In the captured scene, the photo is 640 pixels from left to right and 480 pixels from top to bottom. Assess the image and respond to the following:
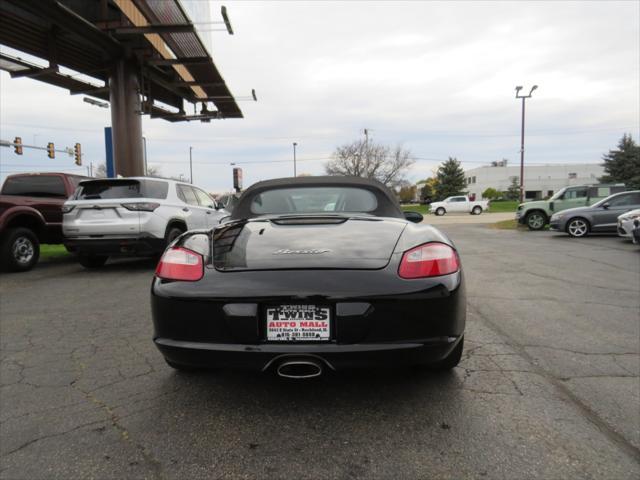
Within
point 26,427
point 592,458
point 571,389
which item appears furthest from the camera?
point 571,389

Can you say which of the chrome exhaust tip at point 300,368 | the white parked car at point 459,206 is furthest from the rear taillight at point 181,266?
the white parked car at point 459,206

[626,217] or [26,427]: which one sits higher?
[626,217]

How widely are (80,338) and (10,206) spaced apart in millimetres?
5056

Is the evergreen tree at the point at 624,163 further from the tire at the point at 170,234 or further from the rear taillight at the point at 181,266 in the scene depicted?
the rear taillight at the point at 181,266

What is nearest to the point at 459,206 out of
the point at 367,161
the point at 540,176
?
the point at 367,161

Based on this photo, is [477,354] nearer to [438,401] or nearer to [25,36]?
[438,401]

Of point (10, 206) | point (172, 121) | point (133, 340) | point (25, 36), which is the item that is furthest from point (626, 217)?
point (172, 121)

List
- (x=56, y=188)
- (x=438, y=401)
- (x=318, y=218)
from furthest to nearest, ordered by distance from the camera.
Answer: (x=56, y=188)
(x=318, y=218)
(x=438, y=401)

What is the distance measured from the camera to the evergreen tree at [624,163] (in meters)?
45.8

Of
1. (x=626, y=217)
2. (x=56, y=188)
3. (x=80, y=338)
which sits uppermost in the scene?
(x=56, y=188)

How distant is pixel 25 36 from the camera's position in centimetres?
1192

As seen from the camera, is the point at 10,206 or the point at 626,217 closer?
the point at 10,206

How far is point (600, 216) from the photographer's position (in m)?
13.6

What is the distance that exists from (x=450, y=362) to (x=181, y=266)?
1.71 meters
